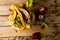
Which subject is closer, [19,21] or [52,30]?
[19,21]

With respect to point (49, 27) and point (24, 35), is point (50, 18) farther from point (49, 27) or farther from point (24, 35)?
point (24, 35)

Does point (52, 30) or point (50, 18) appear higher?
point (50, 18)

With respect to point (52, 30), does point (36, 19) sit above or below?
above

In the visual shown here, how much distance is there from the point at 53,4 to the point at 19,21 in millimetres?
394

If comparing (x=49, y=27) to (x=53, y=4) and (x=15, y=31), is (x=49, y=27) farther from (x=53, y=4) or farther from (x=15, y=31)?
(x=15, y=31)

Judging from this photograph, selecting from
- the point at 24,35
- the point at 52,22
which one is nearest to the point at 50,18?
the point at 52,22

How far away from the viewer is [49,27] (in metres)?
1.62

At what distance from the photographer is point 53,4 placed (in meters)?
1.62

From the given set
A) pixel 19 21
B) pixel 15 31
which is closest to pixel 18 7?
pixel 19 21

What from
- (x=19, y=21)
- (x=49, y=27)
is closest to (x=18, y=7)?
(x=19, y=21)

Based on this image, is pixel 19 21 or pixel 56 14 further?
pixel 56 14

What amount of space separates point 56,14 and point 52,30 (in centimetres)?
17

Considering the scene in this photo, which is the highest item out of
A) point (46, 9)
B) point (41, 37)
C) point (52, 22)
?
point (46, 9)

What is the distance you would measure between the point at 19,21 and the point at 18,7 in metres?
0.14
